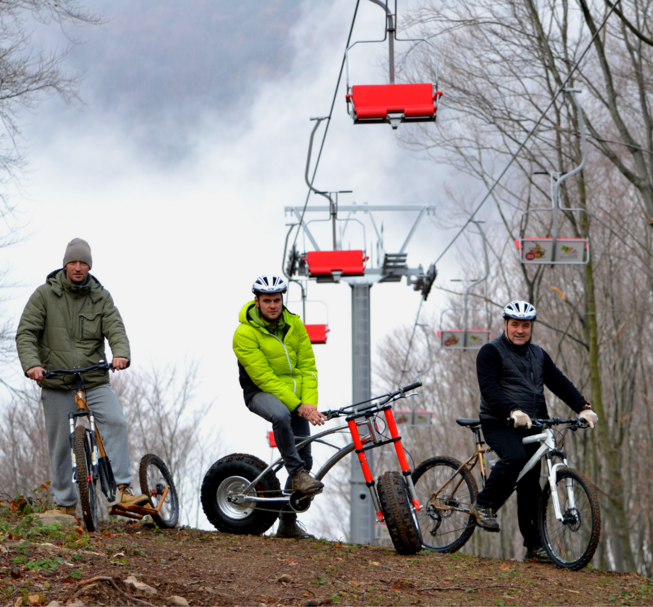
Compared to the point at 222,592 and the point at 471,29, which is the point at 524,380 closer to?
the point at 222,592

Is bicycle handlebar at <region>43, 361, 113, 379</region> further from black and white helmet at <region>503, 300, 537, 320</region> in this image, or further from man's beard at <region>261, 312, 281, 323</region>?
black and white helmet at <region>503, 300, 537, 320</region>

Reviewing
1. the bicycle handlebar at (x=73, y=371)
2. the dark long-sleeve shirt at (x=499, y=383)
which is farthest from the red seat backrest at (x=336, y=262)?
the bicycle handlebar at (x=73, y=371)

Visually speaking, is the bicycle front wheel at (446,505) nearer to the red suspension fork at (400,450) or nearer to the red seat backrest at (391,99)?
the red suspension fork at (400,450)

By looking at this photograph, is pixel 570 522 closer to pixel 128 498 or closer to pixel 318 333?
pixel 128 498

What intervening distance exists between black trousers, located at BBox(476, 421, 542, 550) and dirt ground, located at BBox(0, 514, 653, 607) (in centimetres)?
38

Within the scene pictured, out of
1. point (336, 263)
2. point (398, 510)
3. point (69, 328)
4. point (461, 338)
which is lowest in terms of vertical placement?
point (398, 510)

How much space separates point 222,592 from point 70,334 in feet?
9.52

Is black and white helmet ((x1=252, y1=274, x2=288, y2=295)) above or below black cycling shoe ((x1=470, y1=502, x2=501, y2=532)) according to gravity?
above


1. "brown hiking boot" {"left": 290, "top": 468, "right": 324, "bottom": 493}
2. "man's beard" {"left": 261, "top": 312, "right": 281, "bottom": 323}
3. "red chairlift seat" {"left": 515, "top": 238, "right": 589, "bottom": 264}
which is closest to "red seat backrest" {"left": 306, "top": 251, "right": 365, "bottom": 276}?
"red chairlift seat" {"left": 515, "top": 238, "right": 589, "bottom": 264}

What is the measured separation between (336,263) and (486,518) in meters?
11.7

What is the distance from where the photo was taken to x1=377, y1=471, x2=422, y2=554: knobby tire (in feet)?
22.0

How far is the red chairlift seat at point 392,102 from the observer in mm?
9445

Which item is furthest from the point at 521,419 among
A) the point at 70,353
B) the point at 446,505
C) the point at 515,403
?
the point at 70,353

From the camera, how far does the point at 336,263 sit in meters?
18.7
